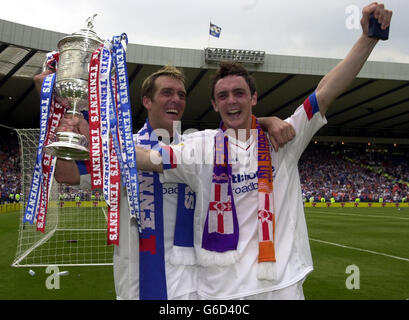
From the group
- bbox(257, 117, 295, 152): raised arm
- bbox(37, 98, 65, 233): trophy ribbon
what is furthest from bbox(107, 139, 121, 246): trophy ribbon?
bbox(257, 117, 295, 152): raised arm

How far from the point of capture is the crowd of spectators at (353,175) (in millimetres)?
32938

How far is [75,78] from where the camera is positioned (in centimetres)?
198

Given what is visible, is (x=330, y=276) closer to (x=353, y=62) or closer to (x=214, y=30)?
(x=353, y=62)

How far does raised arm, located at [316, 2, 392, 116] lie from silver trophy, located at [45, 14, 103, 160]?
1.26 metres

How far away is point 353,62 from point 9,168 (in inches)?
1222

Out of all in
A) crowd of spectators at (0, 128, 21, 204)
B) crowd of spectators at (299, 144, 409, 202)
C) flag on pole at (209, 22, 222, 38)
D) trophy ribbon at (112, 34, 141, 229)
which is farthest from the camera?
crowd of spectators at (299, 144, 409, 202)

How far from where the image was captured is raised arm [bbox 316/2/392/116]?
179cm

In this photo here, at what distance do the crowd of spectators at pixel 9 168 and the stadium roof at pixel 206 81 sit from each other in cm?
158

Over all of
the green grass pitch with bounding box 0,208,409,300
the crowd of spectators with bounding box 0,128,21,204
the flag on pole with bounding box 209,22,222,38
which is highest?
the flag on pole with bounding box 209,22,222,38

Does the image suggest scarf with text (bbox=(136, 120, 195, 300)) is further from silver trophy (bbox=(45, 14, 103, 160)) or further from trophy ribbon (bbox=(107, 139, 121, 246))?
silver trophy (bbox=(45, 14, 103, 160))

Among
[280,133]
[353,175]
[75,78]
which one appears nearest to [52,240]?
[75,78]

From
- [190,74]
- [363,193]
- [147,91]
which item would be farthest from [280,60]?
[147,91]

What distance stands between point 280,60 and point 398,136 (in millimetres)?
23479

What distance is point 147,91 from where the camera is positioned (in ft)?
8.52
